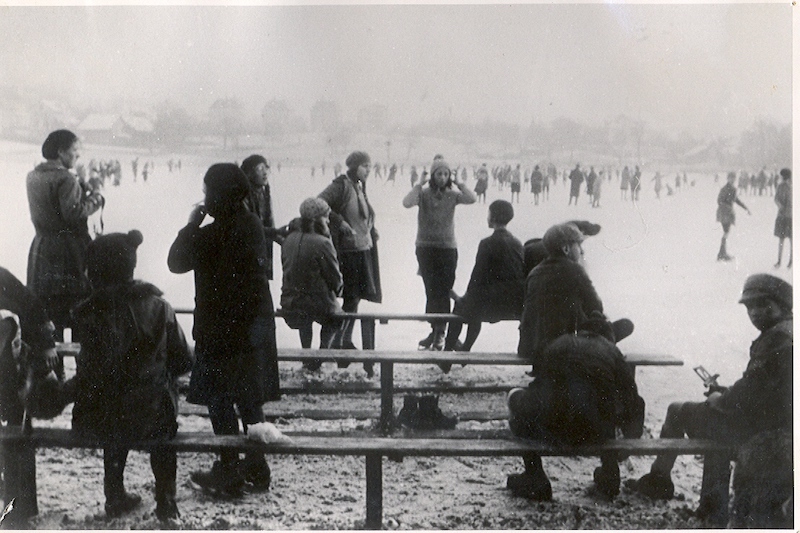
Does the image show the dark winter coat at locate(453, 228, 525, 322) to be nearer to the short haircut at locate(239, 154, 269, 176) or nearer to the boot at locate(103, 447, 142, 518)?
the short haircut at locate(239, 154, 269, 176)

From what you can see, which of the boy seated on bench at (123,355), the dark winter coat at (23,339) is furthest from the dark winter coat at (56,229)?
the boy seated on bench at (123,355)

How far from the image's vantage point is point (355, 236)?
17.0ft

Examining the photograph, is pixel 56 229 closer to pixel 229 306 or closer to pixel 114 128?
pixel 114 128

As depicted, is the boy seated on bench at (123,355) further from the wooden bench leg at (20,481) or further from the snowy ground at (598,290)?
the wooden bench leg at (20,481)

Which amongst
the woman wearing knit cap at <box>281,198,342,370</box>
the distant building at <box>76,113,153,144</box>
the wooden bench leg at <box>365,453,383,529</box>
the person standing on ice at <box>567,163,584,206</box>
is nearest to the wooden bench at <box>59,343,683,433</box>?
the woman wearing knit cap at <box>281,198,342,370</box>

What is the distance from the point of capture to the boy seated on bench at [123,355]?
11.2ft

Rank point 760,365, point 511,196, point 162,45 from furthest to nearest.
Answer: point 511,196 < point 162,45 < point 760,365

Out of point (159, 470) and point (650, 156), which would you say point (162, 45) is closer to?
point (159, 470)

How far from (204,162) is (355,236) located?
4.51ft

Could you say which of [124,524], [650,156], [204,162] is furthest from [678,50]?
[124,524]

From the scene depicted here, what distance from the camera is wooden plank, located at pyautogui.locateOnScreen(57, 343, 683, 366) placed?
4.32 meters

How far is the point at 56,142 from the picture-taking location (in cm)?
414

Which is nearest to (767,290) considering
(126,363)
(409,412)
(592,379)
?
A: (592,379)

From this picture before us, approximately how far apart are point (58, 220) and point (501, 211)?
270 centimetres
